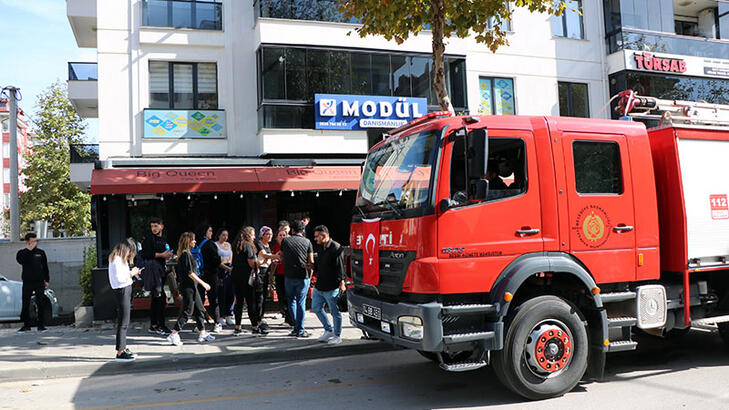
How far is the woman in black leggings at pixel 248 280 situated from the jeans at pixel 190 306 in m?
0.70

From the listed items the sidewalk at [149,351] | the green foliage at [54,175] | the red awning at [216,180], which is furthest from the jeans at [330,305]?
the green foliage at [54,175]

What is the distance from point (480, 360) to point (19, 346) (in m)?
7.48

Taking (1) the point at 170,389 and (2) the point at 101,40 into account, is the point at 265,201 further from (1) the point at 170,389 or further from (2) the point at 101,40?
(1) the point at 170,389

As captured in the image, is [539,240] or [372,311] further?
[372,311]

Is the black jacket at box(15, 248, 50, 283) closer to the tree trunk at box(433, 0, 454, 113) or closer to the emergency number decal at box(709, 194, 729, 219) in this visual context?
the tree trunk at box(433, 0, 454, 113)

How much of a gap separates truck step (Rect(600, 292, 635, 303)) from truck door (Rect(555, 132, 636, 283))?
0.14 meters

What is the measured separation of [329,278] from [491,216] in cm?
352

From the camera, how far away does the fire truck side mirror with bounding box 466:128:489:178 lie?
192 inches

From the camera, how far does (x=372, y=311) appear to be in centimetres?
565

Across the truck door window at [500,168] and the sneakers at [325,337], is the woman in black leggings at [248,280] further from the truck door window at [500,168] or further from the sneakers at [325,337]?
the truck door window at [500,168]

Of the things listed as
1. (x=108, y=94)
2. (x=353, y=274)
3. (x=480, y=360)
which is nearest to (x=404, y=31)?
(x=353, y=274)

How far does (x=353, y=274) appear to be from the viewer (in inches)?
252

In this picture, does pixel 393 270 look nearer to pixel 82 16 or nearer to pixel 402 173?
pixel 402 173

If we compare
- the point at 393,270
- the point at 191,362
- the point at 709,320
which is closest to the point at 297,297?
the point at 191,362
